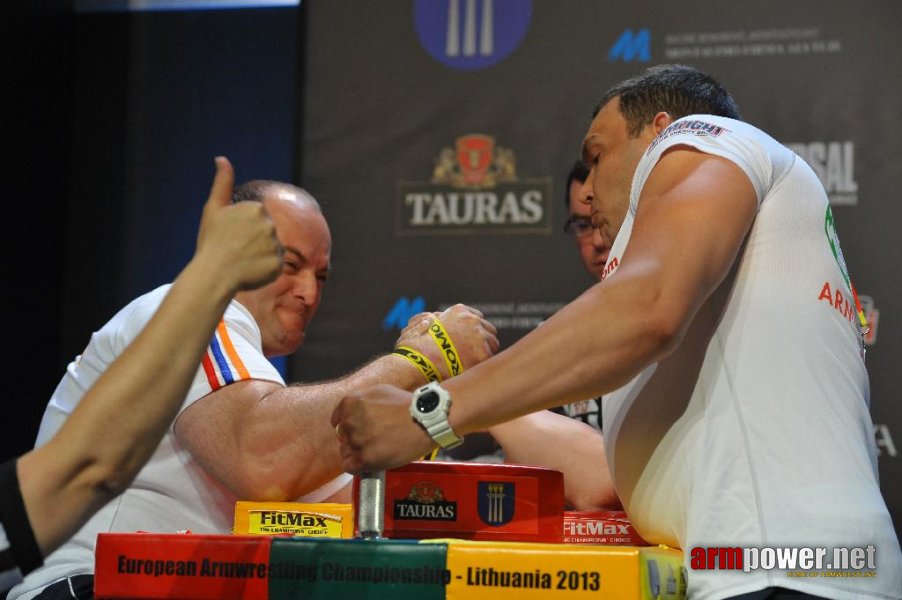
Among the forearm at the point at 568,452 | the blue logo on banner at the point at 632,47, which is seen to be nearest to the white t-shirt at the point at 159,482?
the forearm at the point at 568,452

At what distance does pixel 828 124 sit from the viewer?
3.31 m

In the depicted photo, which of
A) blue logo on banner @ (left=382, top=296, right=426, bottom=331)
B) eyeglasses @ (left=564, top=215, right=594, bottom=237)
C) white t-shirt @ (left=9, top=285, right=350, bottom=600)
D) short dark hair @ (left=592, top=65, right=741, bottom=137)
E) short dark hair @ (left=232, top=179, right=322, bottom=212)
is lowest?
white t-shirt @ (left=9, top=285, right=350, bottom=600)

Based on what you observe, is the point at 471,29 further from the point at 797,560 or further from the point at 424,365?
the point at 797,560

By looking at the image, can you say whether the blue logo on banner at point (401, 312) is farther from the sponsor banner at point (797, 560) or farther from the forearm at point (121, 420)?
the forearm at point (121, 420)

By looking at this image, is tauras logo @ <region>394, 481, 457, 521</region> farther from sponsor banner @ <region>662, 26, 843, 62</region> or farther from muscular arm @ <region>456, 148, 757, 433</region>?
sponsor banner @ <region>662, 26, 843, 62</region>

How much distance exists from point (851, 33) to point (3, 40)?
8.85ft

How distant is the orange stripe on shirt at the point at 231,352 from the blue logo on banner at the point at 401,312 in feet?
3.61

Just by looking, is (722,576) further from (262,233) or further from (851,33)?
(851,33)

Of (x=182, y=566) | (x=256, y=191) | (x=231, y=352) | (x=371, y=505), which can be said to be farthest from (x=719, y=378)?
(x=256, y=191)

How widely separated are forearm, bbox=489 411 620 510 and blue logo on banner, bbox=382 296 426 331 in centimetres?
102

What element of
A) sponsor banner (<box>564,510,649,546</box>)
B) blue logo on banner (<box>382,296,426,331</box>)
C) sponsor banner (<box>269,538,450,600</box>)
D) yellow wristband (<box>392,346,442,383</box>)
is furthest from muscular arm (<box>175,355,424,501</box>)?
blue logo on banner (<box>382,296,426,331</box>)

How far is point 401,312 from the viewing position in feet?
11.5

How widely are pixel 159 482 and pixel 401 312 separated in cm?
133

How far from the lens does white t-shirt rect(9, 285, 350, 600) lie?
2215 mm
